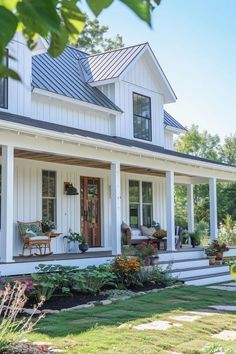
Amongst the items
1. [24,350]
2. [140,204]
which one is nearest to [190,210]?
[140,204]

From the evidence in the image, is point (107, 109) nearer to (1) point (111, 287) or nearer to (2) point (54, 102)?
(2) point (54, 102)

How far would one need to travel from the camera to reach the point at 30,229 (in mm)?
11695

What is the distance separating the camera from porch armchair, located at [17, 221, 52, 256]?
11273mm

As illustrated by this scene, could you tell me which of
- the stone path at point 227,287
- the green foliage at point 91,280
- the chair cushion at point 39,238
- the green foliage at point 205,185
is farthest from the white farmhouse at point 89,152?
the green foliage at point 205,185

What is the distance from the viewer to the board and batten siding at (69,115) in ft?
40.9

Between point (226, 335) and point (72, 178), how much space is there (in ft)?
26.9

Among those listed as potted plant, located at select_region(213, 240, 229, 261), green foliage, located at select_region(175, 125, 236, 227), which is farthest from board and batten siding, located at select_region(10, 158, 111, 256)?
green foliage, located at select_region(175, 125, 236, 227)

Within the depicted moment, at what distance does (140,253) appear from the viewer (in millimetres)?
11633

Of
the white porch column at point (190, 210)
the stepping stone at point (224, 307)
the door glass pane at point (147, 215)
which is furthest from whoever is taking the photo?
the white porch column at point (190, 210)

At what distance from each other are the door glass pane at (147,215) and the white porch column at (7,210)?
7.95 m

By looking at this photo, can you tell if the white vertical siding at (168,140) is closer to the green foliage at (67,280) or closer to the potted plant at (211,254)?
the potted plant at (211,254)

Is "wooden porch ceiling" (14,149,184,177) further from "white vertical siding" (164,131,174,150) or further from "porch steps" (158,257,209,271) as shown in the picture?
"porch steps" (158,257,209,271)

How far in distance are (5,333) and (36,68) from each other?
9.89 meters

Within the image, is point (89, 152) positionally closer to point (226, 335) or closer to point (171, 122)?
point (226, 335)
